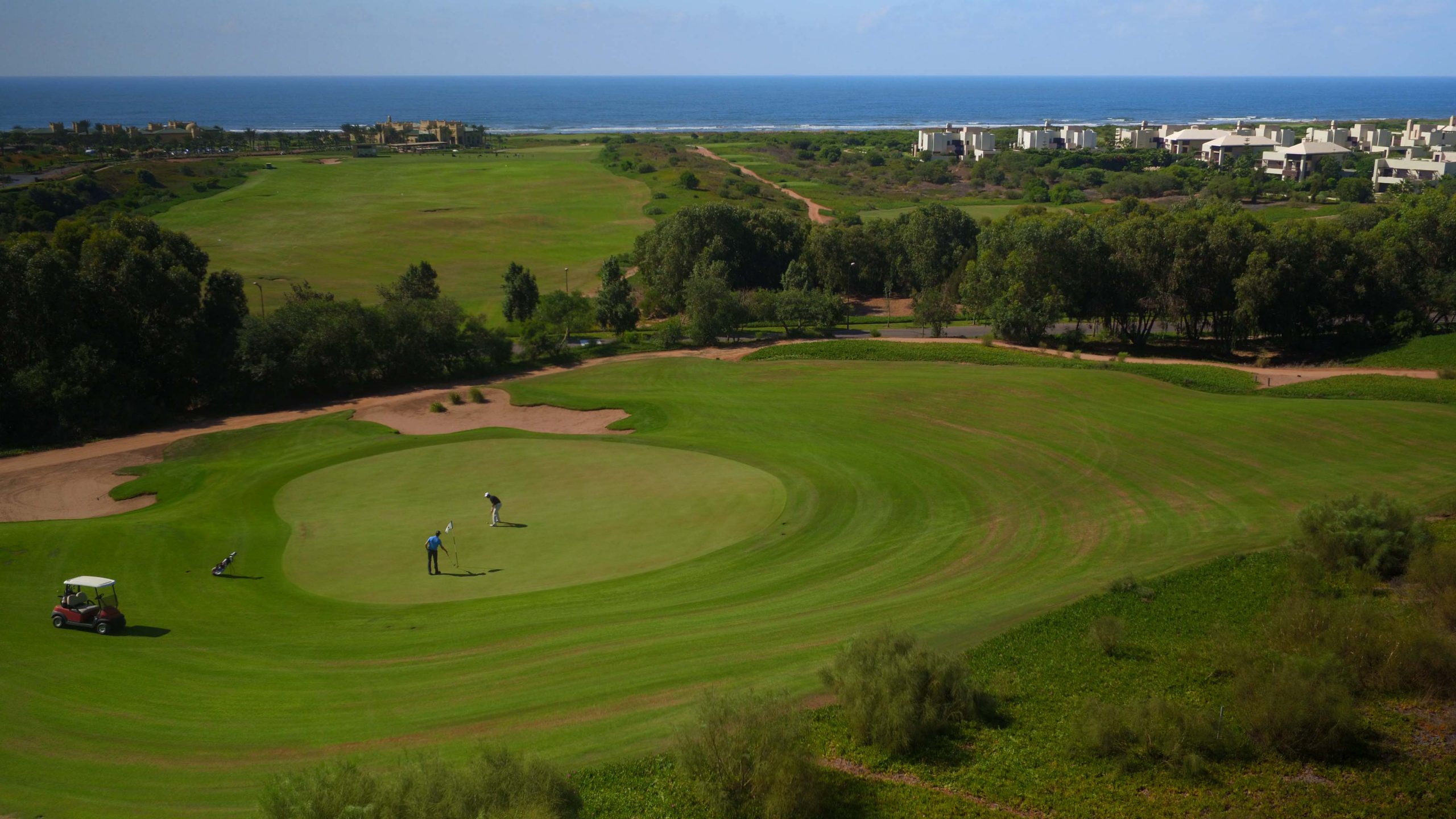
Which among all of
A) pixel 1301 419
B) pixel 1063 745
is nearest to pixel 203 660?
pixel 1063 745

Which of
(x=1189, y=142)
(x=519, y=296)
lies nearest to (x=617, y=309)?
(x=519, y=296)

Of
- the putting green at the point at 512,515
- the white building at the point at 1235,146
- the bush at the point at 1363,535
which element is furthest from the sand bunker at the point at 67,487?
the white building at the point at 1235,146

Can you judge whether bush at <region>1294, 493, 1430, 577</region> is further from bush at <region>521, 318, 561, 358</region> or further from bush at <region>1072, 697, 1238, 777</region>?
bush at <region>521, 318, 561, 358</region>

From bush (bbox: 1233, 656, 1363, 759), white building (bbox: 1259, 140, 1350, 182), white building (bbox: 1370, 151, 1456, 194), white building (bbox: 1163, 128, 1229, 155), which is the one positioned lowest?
bush (bbox: 1233, 656, 1363, 759)

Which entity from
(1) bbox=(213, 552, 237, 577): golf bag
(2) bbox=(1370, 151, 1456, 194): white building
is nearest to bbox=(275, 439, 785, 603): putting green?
(1) bbox=(213, 552, 237, 577): golf bag

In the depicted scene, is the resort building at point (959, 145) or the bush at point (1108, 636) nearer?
the bush at point (1108, 636)

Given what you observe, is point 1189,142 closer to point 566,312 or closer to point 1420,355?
point 1420,355

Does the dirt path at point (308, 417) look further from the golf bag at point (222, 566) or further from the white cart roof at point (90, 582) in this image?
the white cart roof at point (90, 582)
